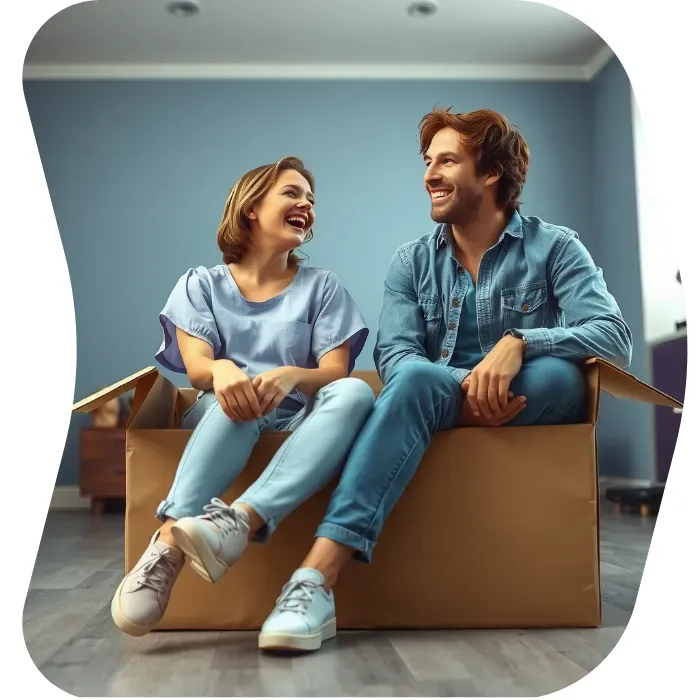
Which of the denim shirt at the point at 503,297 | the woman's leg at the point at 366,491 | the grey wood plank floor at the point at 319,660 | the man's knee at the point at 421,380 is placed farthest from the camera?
the denim shirt at the point at 503,297

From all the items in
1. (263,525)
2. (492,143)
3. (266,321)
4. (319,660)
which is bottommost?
(319,660)

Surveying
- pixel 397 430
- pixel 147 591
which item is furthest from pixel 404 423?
pixel 147 591

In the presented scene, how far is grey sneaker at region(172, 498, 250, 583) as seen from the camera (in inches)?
33.3

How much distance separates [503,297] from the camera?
113 centimetres

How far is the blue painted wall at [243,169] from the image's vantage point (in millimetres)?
1211

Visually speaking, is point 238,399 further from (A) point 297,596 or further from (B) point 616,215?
(B) point 616,215

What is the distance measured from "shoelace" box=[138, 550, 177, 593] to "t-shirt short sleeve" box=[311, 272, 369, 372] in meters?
0.35

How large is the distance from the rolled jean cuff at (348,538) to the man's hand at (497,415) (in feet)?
0.68

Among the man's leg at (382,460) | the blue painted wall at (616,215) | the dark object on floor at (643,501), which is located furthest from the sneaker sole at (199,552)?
the dark object on floor at (643,501)

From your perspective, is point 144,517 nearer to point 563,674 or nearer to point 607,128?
point 563,674

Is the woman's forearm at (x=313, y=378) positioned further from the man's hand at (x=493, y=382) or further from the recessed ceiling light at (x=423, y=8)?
the recessed ceiling light at (x=423, y=8)

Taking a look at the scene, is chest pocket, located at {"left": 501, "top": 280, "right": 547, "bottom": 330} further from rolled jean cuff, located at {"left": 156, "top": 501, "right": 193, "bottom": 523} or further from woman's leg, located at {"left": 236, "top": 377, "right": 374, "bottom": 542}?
rolled jean cuff, located at {"left": 156, "top": 501, "right": 193, "bottom": 523}

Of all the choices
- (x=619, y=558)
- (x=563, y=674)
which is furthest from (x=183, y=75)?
(x=619, y=558)

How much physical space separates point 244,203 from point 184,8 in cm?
27
